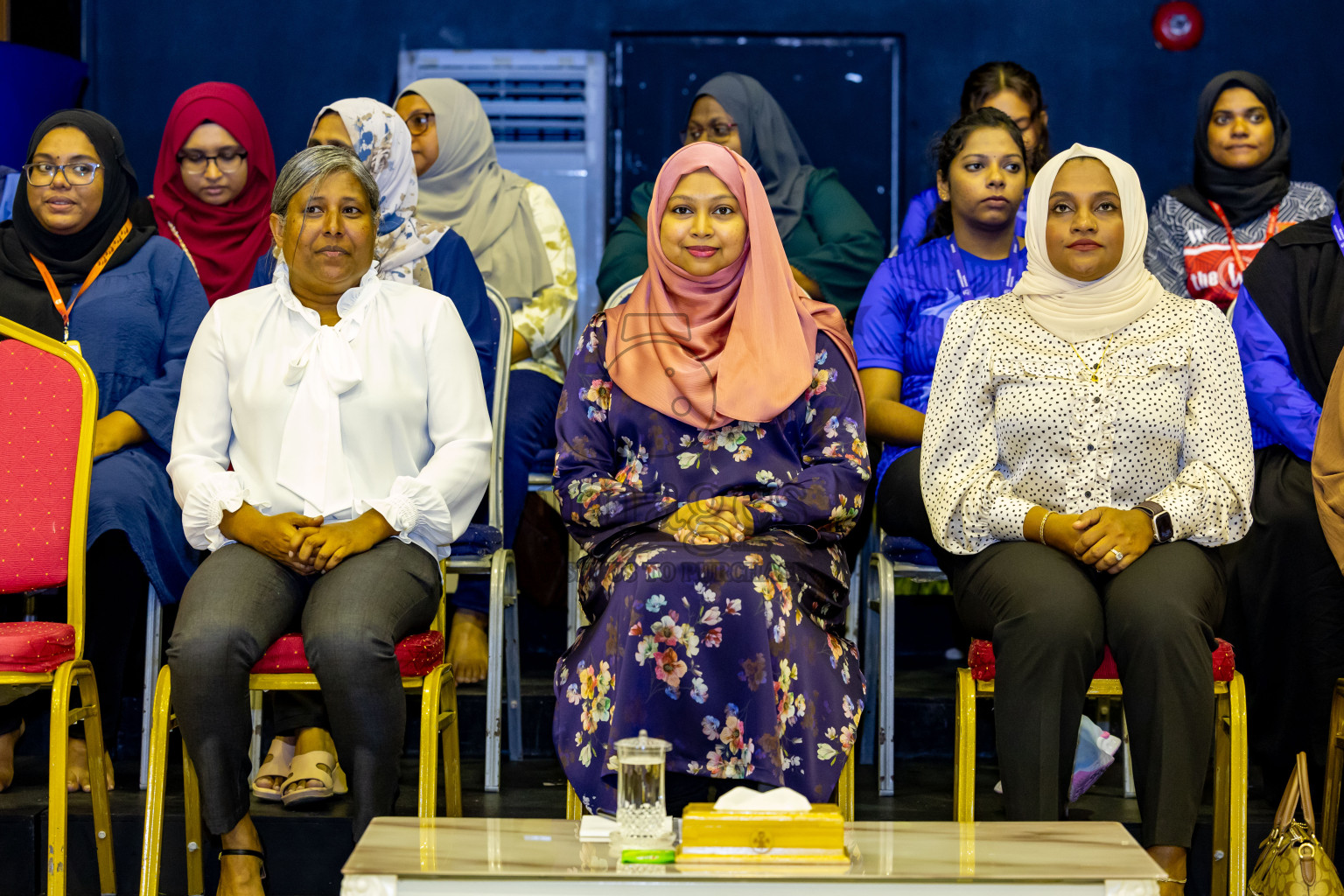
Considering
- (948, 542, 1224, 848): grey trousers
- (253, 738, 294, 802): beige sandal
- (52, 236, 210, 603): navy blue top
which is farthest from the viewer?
(52, 236, 210, 603): navy blue top

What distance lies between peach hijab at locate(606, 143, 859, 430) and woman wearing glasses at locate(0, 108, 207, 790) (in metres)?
1.00

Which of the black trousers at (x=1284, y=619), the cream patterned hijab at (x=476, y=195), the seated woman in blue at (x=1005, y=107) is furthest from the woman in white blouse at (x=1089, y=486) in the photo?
the cream patterned hijab at (x=476, y=195)

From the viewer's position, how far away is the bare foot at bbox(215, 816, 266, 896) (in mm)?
2240

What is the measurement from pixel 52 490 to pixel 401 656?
0.72 metres

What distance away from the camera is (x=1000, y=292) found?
3105 millimetres

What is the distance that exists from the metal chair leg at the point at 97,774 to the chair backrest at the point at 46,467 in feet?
0.47

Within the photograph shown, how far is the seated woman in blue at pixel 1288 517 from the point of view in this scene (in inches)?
106

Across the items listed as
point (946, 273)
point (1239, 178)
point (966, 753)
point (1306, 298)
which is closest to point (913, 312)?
point (946, 273)

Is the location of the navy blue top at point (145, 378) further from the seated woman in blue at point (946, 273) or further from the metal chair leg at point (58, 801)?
the seated woman in blue at point (946, 273)

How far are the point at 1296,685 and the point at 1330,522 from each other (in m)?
0.36

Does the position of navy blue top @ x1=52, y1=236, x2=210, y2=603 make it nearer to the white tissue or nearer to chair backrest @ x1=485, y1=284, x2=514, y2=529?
chair backrest @ x1=485, y1=284, x2=514, y2=529

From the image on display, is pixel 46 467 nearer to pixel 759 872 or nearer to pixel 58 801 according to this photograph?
pixel 58 801

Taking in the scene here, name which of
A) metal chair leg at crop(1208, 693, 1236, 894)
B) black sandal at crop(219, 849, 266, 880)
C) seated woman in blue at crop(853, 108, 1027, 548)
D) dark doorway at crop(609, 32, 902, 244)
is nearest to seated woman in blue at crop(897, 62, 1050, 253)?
seated woman in blue at crop(853, 108, 1027, 548)

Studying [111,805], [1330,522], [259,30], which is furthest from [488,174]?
[1330,522]
